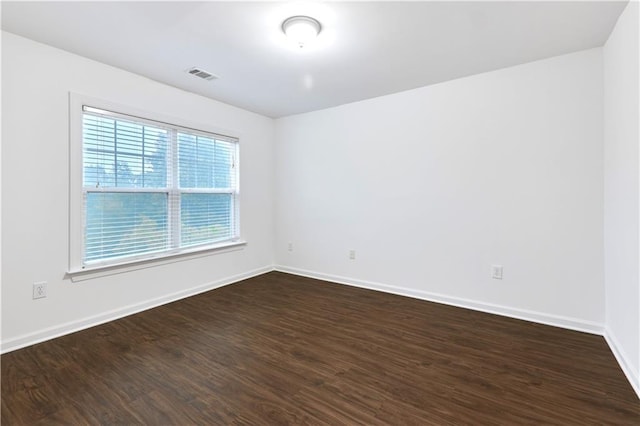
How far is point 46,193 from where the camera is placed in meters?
2.49

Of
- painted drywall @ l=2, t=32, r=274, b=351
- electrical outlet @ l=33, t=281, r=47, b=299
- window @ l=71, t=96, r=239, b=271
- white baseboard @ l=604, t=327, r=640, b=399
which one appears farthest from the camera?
window @ l=71, t=96, r=239, b=271

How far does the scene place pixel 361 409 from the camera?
5.44ft

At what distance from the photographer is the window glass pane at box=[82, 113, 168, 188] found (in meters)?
2.77

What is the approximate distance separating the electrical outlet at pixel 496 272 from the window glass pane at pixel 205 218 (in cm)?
328

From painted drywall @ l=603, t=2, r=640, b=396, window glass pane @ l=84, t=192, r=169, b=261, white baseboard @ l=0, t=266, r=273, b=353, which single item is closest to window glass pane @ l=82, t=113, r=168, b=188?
window glass pane @ l=84, t=192, r=169, b=261

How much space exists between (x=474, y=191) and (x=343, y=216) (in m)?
1.67

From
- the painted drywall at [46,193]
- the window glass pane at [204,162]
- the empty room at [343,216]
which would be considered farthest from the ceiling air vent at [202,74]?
the window glass pane at [204,162]

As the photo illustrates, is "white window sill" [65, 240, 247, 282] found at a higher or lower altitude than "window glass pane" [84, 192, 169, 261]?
lower

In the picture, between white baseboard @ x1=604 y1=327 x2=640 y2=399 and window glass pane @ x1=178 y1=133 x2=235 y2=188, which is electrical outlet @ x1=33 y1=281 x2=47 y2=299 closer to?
window glass pane @ x1=178 y1=133 x2=235 y2=188

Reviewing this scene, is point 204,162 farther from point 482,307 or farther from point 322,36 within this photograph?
point 482,307

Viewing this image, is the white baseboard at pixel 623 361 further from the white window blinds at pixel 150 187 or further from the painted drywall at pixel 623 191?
the white window blinds at pixel 150 187

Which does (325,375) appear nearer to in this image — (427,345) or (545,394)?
(427,345)

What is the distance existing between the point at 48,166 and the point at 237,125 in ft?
7.25

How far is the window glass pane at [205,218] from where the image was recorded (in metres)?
3.63
